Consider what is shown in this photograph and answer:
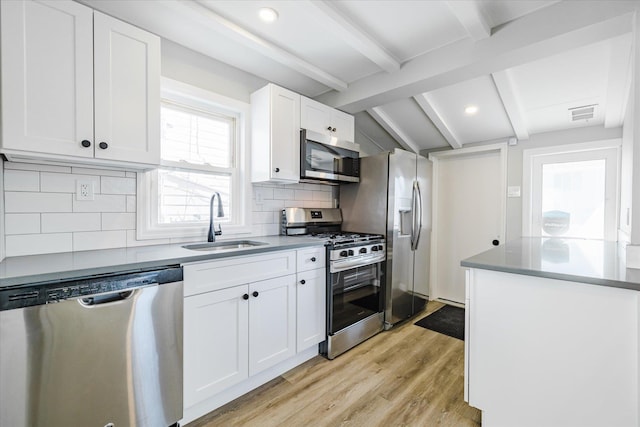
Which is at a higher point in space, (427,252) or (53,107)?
(53,107)

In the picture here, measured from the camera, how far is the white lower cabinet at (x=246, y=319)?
1.64 m

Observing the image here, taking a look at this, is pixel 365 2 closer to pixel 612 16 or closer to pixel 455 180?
pixel 612 16

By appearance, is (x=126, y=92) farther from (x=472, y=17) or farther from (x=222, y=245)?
(x=472, y=17)

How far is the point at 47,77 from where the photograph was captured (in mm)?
1408

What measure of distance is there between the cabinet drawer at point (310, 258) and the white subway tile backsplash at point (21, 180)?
5.39 ft

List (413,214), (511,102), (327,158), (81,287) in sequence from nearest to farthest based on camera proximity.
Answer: (81,287), (511,102), (327,158), (413,214)

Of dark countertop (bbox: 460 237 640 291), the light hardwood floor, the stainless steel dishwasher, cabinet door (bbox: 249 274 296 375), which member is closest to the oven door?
the light hardwood floor

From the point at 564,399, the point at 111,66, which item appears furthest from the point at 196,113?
the point at 564,399

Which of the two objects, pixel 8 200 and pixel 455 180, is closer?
pixel 8 200

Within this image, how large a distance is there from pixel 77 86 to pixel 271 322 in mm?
1805

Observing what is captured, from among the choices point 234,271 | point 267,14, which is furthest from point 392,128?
point 234,271

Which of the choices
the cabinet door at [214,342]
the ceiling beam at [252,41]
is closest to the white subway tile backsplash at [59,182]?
the cabinet door at [214,342]

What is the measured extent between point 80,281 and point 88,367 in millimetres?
401

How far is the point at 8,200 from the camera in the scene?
154 centimetres
